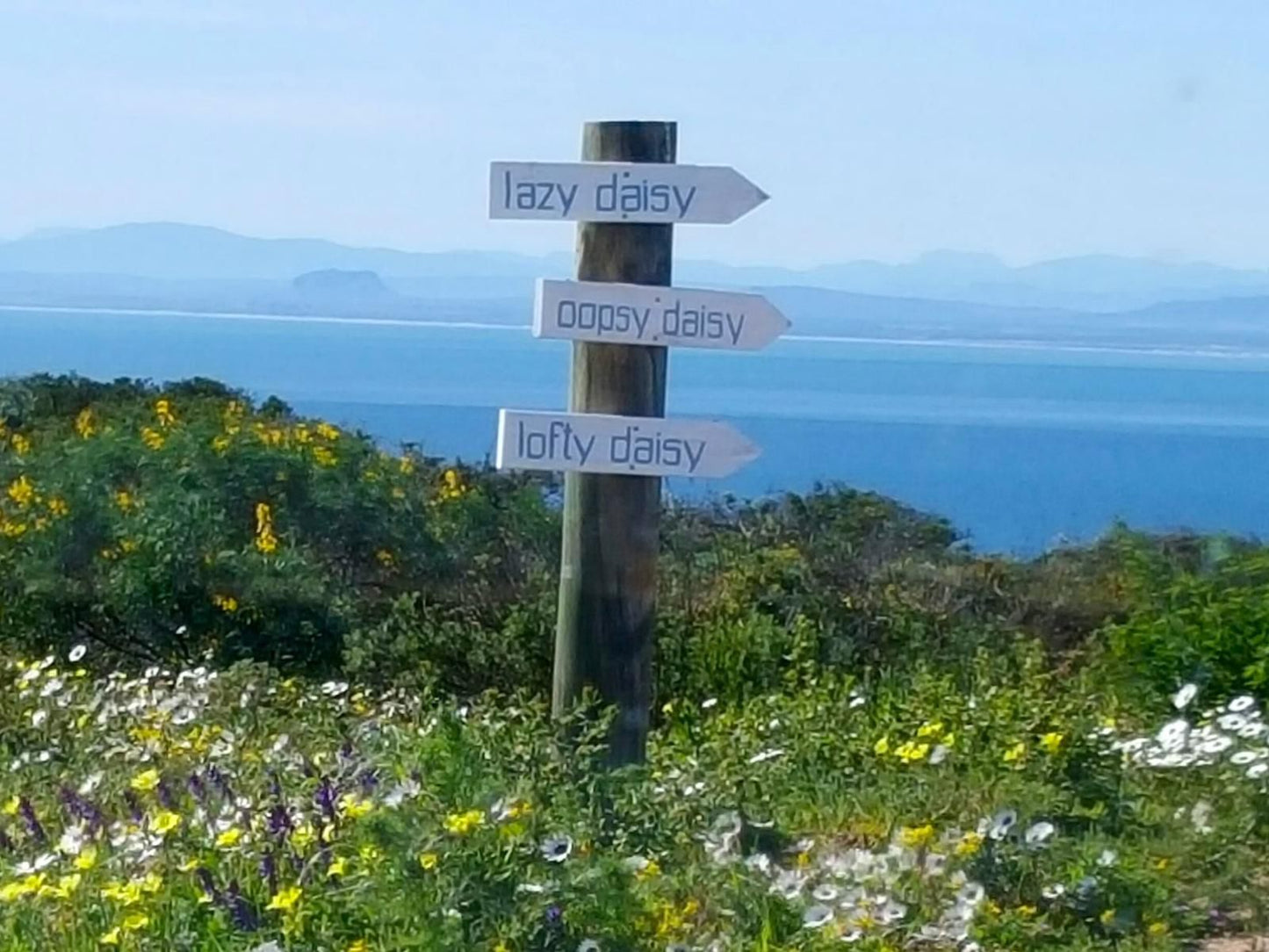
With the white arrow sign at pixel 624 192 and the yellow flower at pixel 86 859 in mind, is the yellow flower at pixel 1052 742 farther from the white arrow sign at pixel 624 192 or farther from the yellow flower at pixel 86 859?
the yellow flower at pixel 86 859

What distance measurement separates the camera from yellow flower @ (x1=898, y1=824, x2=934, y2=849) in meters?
5.07

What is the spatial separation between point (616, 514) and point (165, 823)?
1.75 metres

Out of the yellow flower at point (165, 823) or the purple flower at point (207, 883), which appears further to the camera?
the yellow flower at point (165, 823)

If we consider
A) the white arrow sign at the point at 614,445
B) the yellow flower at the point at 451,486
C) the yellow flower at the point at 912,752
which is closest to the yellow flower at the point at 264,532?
the yellow flower at the point at 451,486

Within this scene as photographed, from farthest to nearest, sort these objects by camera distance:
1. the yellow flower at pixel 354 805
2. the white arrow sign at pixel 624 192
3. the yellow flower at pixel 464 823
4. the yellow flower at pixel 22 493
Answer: the yellow flower at pixel 22 493 → the white arrow sign at pixel 624 192 → the yellow flower at pixel 354 805 → the yellow flower at pixel 464 823

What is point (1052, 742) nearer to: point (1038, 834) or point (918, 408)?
point (1038, 834)

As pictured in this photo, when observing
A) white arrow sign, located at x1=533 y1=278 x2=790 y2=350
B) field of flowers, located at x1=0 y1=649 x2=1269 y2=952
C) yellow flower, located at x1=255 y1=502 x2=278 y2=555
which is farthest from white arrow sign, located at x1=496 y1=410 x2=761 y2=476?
yellow flower, located at x1=255 y1=502 x2=278 y2=555

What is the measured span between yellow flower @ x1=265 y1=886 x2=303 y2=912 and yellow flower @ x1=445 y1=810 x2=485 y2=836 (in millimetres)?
325

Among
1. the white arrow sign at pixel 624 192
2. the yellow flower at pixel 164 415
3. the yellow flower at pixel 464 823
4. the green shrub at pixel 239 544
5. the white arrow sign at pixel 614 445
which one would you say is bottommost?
the green shrub at pixel 239 544

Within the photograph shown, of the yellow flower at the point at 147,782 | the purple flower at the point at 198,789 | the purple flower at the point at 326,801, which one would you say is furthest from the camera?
the purple flower at the point at 198,789

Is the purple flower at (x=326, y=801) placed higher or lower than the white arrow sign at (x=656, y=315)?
lower

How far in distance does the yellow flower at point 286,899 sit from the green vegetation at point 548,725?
0.03m

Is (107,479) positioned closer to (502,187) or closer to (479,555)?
(479,555)

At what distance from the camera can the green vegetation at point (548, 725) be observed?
482 centimetres
